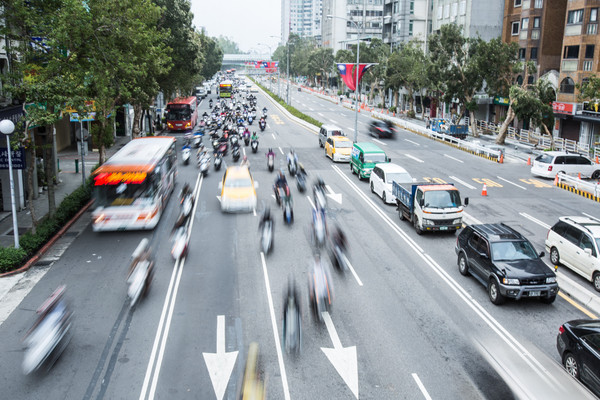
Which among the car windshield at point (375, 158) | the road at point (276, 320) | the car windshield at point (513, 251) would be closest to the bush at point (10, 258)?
the road at point (276, 320)

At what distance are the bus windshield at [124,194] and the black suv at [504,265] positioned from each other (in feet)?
39.4

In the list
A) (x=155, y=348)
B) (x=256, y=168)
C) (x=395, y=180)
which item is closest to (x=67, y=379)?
(x=155, y=348)

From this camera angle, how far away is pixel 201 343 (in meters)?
12.6

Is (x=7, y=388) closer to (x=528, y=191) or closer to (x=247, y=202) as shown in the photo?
(x=247, y=202)

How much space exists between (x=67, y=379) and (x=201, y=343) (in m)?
3.00

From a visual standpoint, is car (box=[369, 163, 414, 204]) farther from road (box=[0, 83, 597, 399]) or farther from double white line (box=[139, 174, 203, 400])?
double white line (box=[139, 174, 203, 400])

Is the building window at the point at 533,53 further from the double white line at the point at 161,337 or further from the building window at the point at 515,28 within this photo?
the double white line at the point at 161,337

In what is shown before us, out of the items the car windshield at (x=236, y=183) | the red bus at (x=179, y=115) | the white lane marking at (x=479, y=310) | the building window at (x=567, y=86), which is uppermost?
the building window at (x=567, y=86)

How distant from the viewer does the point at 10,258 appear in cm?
1709

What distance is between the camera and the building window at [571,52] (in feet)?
149

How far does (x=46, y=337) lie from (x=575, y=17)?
49.0 metres

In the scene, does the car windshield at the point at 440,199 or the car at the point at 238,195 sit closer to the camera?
the car windshield at the point at 440,199

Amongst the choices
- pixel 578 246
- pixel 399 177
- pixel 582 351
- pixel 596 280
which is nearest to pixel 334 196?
pixel 399 177

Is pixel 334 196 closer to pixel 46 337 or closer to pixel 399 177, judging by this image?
pixel 399 177
